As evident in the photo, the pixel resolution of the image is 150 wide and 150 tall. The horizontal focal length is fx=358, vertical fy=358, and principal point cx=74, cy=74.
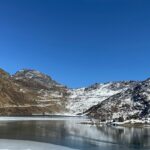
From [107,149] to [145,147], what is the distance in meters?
13.2

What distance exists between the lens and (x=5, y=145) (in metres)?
85.2

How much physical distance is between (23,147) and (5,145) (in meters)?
4.95

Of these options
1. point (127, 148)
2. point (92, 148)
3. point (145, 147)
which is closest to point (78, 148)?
point (92, 148)

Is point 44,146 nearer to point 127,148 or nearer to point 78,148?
point 78,148

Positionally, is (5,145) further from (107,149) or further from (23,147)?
(107,149)

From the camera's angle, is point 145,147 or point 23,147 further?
point 145,147

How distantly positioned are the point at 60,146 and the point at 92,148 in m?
7.86

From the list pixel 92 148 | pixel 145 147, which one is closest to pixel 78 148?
pixel 92 148

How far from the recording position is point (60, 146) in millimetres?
87500

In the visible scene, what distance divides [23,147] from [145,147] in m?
31.8

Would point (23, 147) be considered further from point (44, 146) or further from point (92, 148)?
point (92, 148)

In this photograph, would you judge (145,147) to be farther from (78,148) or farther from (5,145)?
(5,145)

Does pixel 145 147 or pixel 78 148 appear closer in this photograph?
pixel 78 148

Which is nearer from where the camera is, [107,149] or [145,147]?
[107,149]
